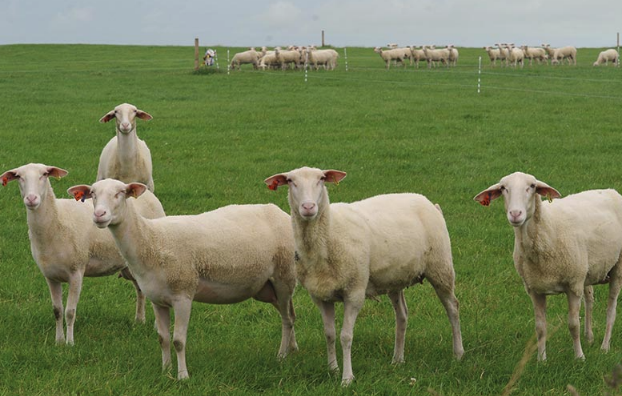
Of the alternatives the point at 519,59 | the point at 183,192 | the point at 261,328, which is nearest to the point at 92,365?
the point at 261,328

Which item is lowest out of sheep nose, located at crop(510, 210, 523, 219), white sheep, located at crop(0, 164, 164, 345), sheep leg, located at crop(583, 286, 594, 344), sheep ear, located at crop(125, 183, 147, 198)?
sheep leg, located at crop(583, 286, 594, 344)

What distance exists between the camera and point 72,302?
6828mm

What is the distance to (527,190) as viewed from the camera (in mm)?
5941

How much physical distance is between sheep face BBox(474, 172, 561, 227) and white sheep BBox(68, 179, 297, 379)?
1.71 m

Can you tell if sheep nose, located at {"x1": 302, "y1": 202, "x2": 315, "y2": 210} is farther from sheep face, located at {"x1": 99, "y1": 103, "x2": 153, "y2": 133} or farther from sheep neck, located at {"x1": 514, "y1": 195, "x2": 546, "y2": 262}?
sheep face, located at {"x1": 99, "y1": 103, "x2": 153, "y2": 133}

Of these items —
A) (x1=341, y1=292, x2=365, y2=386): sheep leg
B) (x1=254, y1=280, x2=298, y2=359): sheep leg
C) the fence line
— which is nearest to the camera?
(x1=341, y1=292, x2=365, y2=386): sheep leg

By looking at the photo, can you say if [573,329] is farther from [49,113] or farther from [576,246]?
[49,113]

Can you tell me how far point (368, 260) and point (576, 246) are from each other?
1666 mm

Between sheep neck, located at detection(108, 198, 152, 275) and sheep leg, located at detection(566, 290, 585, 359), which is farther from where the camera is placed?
sheep leg, located at detection(566, 290, 585, 359)

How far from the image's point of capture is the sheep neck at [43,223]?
686cm

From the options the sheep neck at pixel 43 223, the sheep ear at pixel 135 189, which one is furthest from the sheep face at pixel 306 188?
the sheep neck at pixel 43 223

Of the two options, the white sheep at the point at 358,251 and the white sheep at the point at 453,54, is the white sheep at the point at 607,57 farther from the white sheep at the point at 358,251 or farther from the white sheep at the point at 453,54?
the white sheep at the point at 358,251

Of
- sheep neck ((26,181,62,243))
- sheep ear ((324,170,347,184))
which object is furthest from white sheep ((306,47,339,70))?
sheep ear ((324,170,347,184))

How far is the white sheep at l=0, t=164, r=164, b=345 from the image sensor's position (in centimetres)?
677
